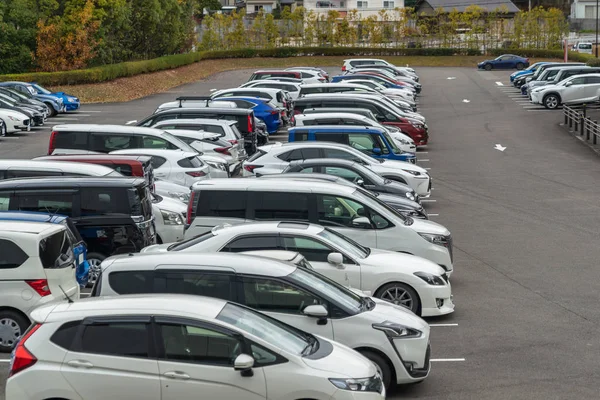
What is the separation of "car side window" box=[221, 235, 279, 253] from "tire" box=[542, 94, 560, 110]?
111ft

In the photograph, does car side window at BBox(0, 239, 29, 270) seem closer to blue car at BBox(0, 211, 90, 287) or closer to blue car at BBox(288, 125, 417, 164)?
blue car at BBox(0, 211, 90, 287)

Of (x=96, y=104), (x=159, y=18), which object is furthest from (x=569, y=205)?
(x=159, y=18)

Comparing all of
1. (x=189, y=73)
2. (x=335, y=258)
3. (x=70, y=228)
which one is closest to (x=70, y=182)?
(x=70, y=228)

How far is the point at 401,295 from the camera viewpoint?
1251cm

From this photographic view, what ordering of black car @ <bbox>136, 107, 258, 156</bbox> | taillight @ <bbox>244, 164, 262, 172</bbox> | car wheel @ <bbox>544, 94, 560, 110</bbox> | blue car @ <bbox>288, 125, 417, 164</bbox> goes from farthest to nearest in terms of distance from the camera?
car wheel @ <bbox>544, 94, 560, 110</bbox> → black car @ <bbox>136, 107, 258, 156</bbox> → blue car @ <bbox>288, 125, 417, 164</bbox> → taillight @ <bbox>244, 164, 262, 172</bbox>

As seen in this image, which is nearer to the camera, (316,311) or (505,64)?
(316,311)

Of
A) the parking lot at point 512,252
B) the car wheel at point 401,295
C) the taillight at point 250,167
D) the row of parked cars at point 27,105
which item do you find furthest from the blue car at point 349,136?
the row of parked cars at point 27,105

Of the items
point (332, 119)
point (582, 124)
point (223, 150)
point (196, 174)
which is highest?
point (332, 119)

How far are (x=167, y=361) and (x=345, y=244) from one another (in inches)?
204

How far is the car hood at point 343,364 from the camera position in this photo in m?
7.82

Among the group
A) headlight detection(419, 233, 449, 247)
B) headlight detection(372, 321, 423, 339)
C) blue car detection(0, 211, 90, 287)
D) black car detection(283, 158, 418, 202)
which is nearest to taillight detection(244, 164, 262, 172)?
black car detection(283, 158, 418, 202)

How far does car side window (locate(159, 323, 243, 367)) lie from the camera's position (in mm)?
7754

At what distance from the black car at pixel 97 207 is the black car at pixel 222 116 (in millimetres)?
11989

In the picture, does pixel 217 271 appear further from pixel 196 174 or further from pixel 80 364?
pixel 196 174
